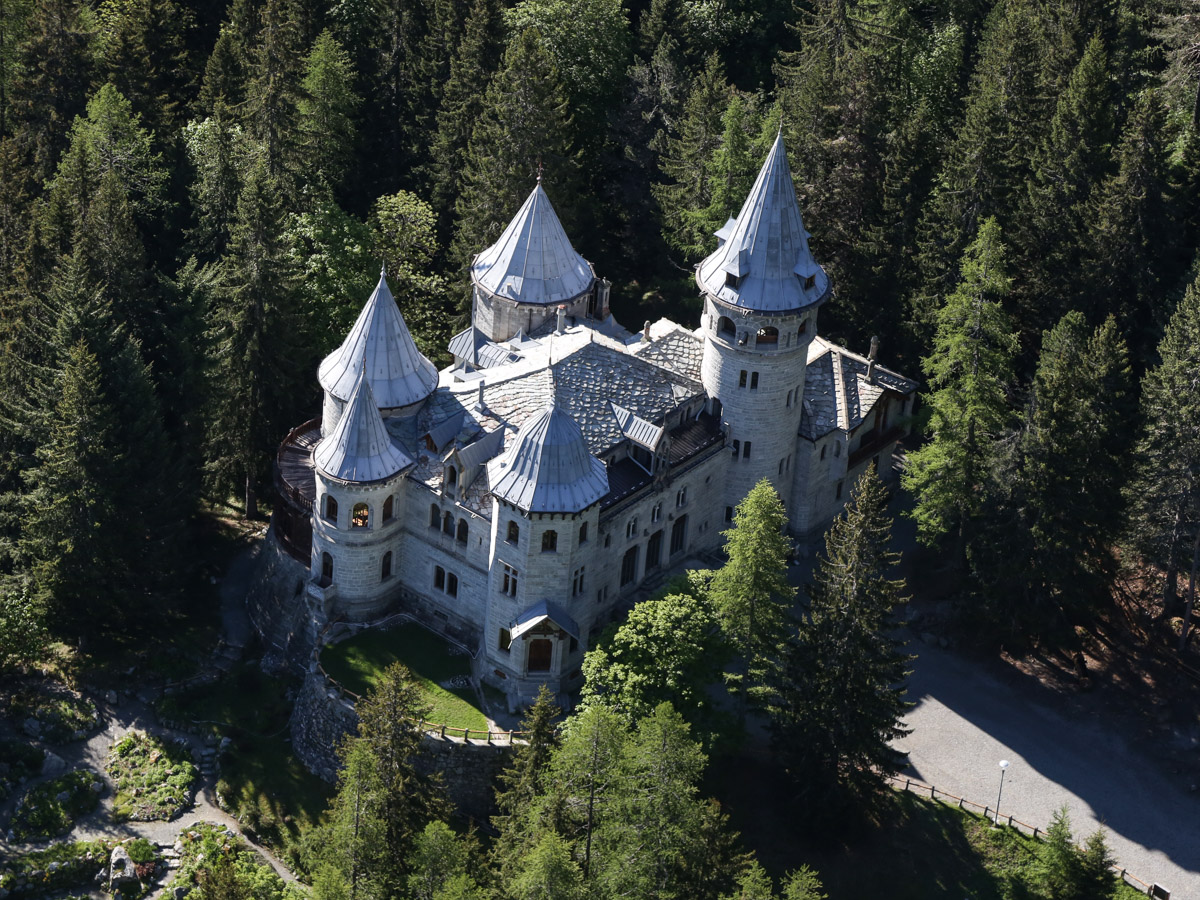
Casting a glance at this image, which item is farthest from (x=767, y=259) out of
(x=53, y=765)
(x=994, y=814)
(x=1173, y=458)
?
(x=53, y=765)

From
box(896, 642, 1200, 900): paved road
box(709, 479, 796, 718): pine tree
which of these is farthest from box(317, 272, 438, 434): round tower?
box(896, 642, 1200, 900): paved road

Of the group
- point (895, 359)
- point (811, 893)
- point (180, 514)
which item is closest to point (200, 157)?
point (180, 514)

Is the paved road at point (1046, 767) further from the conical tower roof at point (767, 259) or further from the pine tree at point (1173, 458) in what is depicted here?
the conical tower roof at point (767, 259)

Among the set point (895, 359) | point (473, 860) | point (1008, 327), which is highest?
point (1008, 327)

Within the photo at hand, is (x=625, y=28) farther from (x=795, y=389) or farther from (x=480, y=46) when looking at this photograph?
(x=795, y=389)

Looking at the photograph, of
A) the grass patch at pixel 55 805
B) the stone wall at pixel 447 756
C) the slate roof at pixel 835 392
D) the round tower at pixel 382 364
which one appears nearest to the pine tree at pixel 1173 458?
the slate roof at pixel 835 392

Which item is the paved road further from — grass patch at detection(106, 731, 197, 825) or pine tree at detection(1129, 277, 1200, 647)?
grass patch at detection(106, 731, 197, 825)
